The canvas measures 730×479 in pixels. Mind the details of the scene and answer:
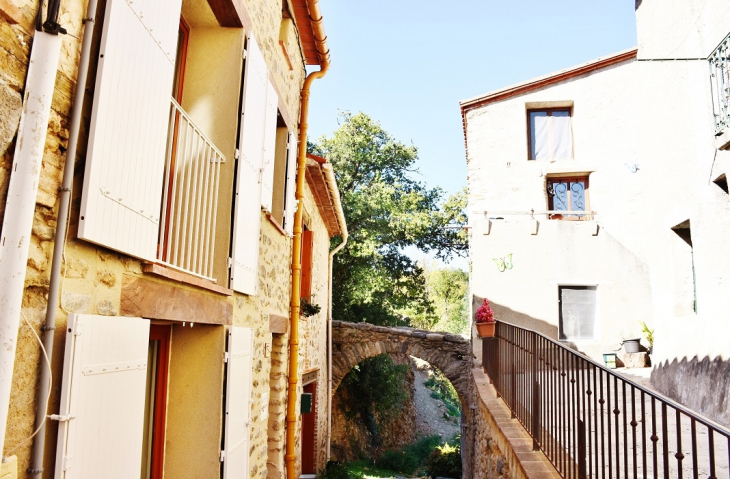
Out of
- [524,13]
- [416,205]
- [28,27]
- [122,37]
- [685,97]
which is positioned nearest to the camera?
[28,27]

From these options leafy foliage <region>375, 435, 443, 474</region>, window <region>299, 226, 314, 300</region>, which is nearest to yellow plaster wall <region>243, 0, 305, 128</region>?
window <region>299, 226, 314, 300</region>

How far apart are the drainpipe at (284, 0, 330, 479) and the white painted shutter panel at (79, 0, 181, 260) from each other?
3779 millimetres

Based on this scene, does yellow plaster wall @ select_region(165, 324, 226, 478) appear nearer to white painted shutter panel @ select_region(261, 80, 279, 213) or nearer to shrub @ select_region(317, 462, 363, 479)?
white painted shutter panel @ select_region(261, 80, 279, 213)

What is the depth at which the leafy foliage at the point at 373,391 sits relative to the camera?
55.7ft

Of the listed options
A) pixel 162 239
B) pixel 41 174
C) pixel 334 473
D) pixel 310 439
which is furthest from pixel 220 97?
pixel 334 473

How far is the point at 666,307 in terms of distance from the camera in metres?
7.90

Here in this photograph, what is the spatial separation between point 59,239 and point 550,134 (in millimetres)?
12616

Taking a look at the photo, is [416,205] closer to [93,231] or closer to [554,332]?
[554,332]

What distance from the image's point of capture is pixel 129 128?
243cm

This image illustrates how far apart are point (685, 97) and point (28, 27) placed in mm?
7678

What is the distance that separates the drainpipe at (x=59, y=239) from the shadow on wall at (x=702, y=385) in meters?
5.78

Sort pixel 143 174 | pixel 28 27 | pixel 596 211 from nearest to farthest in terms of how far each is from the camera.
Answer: pixel 28 27 < pixel 143 174 < pixel 596 211

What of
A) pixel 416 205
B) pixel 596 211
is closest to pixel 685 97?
pixel 596 211

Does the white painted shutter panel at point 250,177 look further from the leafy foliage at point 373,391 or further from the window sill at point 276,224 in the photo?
the leafy foliage at point 373,391
